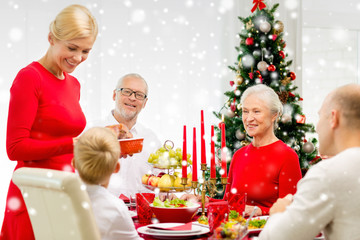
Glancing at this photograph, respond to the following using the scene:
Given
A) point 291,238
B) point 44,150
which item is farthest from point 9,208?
point 291,238

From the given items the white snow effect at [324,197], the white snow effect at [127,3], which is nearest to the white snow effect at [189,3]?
the white snow effect at [127,3]

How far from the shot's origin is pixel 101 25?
4.65 m

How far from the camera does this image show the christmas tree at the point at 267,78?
14.2 feet

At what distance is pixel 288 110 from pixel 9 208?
2.93 metres

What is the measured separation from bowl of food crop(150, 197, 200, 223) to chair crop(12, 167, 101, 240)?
0.54 m

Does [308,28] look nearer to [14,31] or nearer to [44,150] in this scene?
[14,31]

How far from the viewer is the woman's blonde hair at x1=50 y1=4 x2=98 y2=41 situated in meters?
2.15

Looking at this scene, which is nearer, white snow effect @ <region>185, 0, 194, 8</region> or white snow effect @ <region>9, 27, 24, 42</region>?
white snow effect @ <region>9, 27, 24, 42</region>

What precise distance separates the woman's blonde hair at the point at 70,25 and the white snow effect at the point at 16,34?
231 cm

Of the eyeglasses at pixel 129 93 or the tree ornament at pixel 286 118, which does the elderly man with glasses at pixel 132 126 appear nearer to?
the eyeglasses at pixel 129 93

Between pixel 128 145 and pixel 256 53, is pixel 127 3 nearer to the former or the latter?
pixel 256 53

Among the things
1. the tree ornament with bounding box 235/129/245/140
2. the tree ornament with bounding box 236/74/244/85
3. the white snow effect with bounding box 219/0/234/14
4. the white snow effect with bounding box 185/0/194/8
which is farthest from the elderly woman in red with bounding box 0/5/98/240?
the white snow effect with bounding box 219/0/234/14

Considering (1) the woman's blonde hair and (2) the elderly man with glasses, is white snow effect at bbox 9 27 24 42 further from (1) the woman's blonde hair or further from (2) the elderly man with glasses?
(1) the woman's blonde hair

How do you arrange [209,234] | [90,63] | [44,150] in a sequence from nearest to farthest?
[209,234] < [44,150] < [90,63]
